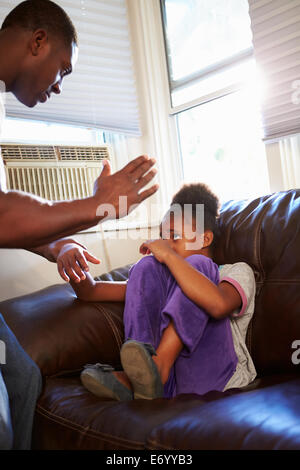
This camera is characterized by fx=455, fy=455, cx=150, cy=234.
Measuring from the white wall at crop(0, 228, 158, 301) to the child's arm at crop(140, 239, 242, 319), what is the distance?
97 centimetres

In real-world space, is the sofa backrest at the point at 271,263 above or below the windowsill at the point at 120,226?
below

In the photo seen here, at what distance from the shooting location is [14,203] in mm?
978

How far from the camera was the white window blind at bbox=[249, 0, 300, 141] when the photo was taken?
2.03 meters

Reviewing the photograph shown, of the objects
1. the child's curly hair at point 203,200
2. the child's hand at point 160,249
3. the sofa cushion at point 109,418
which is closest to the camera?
the sofa cushion at point 109,418

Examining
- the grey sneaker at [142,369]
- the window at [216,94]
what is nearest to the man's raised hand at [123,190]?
the grey sneaker at [142,369]

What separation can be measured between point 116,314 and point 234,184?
1242 millimetres

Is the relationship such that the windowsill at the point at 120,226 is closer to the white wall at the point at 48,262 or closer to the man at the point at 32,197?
the white wall at the point at 48,262

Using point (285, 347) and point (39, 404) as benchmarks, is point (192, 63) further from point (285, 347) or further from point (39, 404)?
point (39, 404)

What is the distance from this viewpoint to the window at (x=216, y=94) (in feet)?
8.15

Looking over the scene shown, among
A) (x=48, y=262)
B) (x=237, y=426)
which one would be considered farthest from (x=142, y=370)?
(x=48, y=262)

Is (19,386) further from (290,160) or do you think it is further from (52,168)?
(290,160)

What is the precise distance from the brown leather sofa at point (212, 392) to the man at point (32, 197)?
8 cm

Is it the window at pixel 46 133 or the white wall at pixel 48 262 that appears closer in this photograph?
the white wall at pixel 48 262

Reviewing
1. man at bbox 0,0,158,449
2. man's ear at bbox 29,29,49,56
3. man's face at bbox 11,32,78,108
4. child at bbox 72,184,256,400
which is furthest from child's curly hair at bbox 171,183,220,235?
man's ear at bbox 29,29,49,56
